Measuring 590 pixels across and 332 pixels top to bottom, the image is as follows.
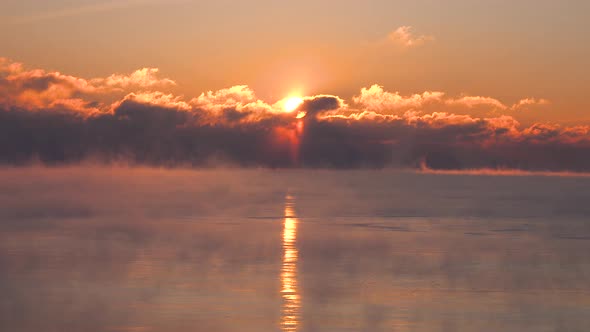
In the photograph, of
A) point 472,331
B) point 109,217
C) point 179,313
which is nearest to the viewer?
point 472,331

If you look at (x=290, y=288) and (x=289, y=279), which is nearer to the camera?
(x=290, y=288)

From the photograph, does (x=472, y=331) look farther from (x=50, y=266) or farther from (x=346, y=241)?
(x=346, y=241)

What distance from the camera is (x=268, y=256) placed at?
1401 inches

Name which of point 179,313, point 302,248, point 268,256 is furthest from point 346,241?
point 179,313

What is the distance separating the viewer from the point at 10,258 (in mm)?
33312

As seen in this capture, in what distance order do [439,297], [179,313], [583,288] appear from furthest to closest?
[583,288] < [439,297] < [179,313]

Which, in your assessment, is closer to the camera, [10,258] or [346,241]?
[10,258]

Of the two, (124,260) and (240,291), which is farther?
(124,260)

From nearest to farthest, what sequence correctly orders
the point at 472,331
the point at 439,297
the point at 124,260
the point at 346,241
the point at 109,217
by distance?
1. the point at 472,331
2. the point at 439,297
3. the point at 124,260
4. the point at 346,241
5. the point at 109,217

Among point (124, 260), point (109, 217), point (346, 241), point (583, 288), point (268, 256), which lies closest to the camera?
point (583, 288)

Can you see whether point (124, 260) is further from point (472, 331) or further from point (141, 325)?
point (472, 331)

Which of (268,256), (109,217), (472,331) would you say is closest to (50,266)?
(268,256)

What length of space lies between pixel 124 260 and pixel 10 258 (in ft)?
15.1

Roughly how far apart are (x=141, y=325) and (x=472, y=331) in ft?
26.3
